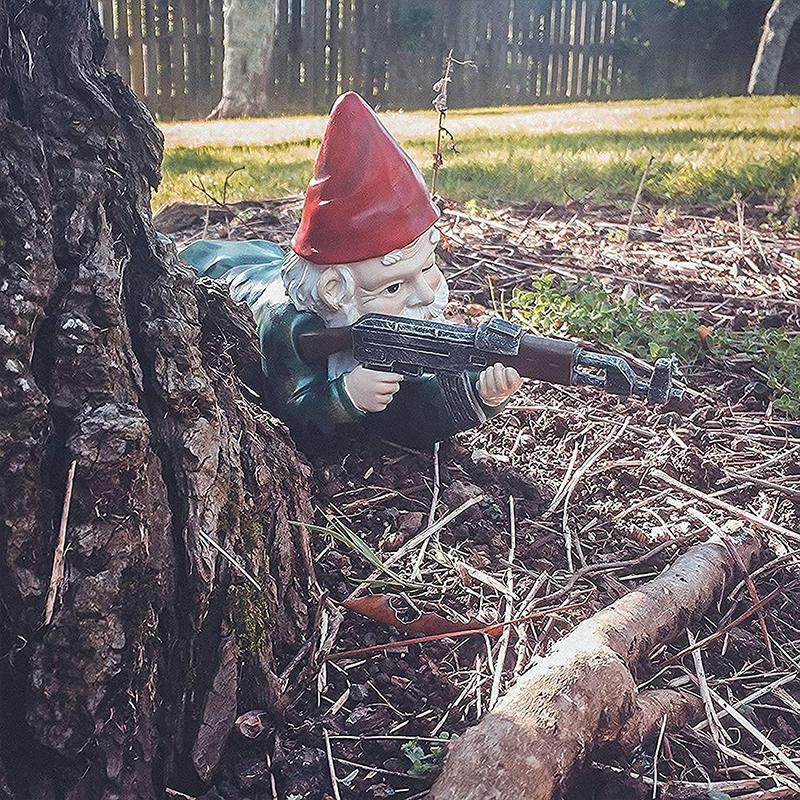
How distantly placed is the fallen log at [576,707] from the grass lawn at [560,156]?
4.09 m

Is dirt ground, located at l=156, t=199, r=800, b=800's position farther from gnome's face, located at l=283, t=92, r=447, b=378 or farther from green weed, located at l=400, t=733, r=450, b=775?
gnome's face, located at l=283, t=92, r=447, b=378

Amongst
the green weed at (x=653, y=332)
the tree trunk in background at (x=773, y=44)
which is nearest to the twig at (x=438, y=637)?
the green weed at (x=653, y=332)

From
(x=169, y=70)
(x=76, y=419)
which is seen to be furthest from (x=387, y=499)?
(x=169, y=70)

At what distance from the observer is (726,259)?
4.97 metres

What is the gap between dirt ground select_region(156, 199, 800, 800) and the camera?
1771 mm

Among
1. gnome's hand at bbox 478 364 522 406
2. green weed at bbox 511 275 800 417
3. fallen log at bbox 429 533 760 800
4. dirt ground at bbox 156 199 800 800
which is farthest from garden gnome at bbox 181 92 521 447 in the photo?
green weed at bbox 511 275 800 417

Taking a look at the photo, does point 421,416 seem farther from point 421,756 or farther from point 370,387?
point 421,756

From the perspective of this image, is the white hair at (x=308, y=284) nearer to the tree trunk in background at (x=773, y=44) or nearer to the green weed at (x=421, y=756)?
the green weed at (x=421, y=756)

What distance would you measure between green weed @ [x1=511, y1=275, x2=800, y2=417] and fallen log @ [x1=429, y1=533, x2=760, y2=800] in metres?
1.58

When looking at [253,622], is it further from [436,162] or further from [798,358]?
[436,162]

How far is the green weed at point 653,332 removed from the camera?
3609 mm

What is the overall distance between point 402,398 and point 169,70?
1290 centimetres

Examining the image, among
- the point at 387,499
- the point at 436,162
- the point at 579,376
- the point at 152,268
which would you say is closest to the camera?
the point at 152,268

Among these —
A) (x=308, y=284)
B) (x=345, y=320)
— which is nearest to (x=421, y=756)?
(x=345, y=320)
